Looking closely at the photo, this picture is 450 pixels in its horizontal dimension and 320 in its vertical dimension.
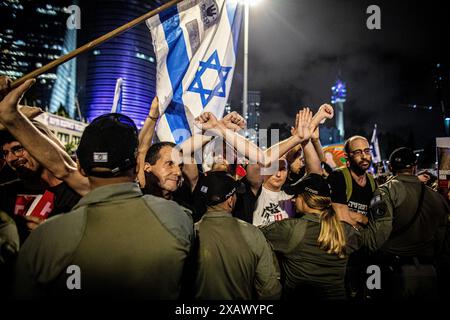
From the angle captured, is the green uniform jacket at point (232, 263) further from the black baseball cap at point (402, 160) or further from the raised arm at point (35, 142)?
the black baseball cap at point (402, 160)

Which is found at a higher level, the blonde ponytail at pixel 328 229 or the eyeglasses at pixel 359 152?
the eyeglasses at pixel 359 152

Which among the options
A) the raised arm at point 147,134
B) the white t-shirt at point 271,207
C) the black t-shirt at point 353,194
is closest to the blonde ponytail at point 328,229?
the black t-shirt at point 353,194

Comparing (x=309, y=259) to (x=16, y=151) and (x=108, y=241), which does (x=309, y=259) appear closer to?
(x=108, y=241)

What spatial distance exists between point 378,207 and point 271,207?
1.40 meters

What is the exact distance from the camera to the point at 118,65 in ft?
242

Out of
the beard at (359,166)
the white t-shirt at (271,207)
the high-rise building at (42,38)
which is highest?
the high-rise building at (42,38)

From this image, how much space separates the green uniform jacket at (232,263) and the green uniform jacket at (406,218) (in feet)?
5.19

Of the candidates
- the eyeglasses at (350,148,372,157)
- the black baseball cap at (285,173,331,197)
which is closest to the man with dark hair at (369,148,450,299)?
the eyeglasses at (350,148,372,157)

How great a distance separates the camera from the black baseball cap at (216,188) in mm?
2855

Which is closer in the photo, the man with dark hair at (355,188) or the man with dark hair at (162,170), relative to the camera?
the man with dark hair at (162,170)

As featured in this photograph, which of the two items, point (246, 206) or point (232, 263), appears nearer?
point (232, 263)

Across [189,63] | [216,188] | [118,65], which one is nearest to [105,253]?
[216,188]
